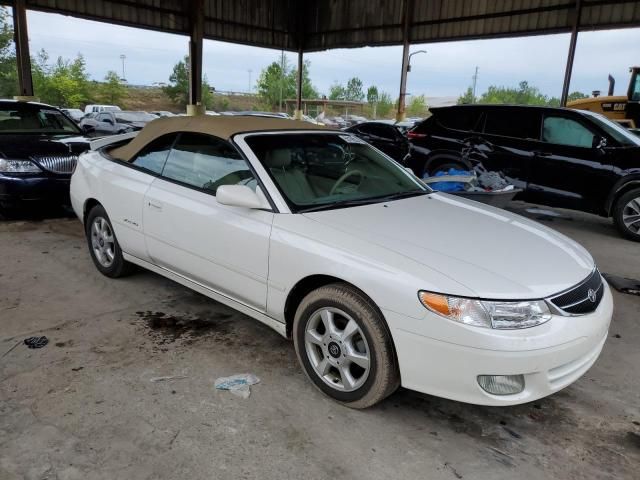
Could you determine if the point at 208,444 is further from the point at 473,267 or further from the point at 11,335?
the point at 11,335

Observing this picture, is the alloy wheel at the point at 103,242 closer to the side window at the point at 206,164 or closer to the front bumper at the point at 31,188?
the side window at the point at 206,164

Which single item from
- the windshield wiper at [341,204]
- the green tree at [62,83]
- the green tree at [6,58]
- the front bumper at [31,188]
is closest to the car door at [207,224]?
the windshield wiper at [341,204]

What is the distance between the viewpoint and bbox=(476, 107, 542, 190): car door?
745 centimetres

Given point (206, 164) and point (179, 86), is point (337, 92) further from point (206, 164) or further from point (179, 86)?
point (206, 164)

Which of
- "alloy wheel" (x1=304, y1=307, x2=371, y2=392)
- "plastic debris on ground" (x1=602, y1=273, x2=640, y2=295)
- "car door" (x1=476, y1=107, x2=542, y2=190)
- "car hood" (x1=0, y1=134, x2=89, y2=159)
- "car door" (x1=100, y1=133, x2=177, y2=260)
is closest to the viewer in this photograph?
"alloy wheel" (x1=304, y1=307, x2=371, y2=392)

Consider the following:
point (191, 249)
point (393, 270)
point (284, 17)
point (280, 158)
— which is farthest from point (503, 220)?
point (284, 17)

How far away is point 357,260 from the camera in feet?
8.25

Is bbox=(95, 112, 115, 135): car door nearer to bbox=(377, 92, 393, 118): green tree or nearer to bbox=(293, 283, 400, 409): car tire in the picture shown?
bbox=(293, 283, 400, 409): car tire

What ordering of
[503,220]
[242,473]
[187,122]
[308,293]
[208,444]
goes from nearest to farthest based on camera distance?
[242,473]
[208,444]
[308,293]
[503,220]
[187,122]

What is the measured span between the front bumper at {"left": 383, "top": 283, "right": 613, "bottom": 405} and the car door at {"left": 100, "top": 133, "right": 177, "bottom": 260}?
225 cm

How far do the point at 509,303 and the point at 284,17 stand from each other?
20.9 meters

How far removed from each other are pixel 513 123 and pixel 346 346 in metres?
6.26

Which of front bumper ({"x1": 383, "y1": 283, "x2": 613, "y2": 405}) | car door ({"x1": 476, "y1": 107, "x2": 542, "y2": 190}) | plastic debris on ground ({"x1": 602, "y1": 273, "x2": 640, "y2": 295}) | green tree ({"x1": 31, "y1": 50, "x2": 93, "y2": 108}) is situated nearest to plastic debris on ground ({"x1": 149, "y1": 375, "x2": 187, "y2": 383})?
front bumper ({"x1": 383, "y1": 283, "x2": 613, "y2": 405})

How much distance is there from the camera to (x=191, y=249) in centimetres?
338
